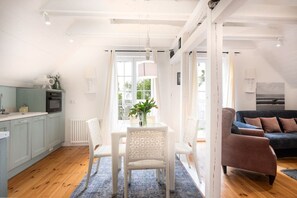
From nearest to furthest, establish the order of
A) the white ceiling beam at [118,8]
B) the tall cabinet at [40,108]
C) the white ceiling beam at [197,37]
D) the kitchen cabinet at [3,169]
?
the kitchen cabinet at [3,169], the white ceiling beam at [197,37], the white ceiling beam at [118,8], the tall cabinet at [40,108]

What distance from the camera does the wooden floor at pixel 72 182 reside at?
2.46 m

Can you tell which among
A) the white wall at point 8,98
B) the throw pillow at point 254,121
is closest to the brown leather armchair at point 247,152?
the throw pillow at point 254,121

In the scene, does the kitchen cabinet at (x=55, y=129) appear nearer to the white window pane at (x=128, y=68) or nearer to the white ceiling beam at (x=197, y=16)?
the white window pane at (x=128, y=68)

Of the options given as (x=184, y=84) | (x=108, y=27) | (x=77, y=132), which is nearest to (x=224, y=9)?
(x=184, y=84)

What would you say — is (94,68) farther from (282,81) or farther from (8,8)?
(282,81)

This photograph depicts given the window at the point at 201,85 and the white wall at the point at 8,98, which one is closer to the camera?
the white wall at the point at 8,98

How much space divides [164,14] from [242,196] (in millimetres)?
2806

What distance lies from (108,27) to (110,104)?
1.84 m

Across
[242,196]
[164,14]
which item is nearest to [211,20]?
[164,14]

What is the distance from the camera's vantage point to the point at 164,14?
2924 millimetres

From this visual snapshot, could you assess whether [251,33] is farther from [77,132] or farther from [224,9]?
[77,132]

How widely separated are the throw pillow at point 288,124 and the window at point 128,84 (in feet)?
10.7

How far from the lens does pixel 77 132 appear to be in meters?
4.80

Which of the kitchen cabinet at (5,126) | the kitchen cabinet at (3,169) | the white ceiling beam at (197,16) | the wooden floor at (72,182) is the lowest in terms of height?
the wooden floor at (72,182)
